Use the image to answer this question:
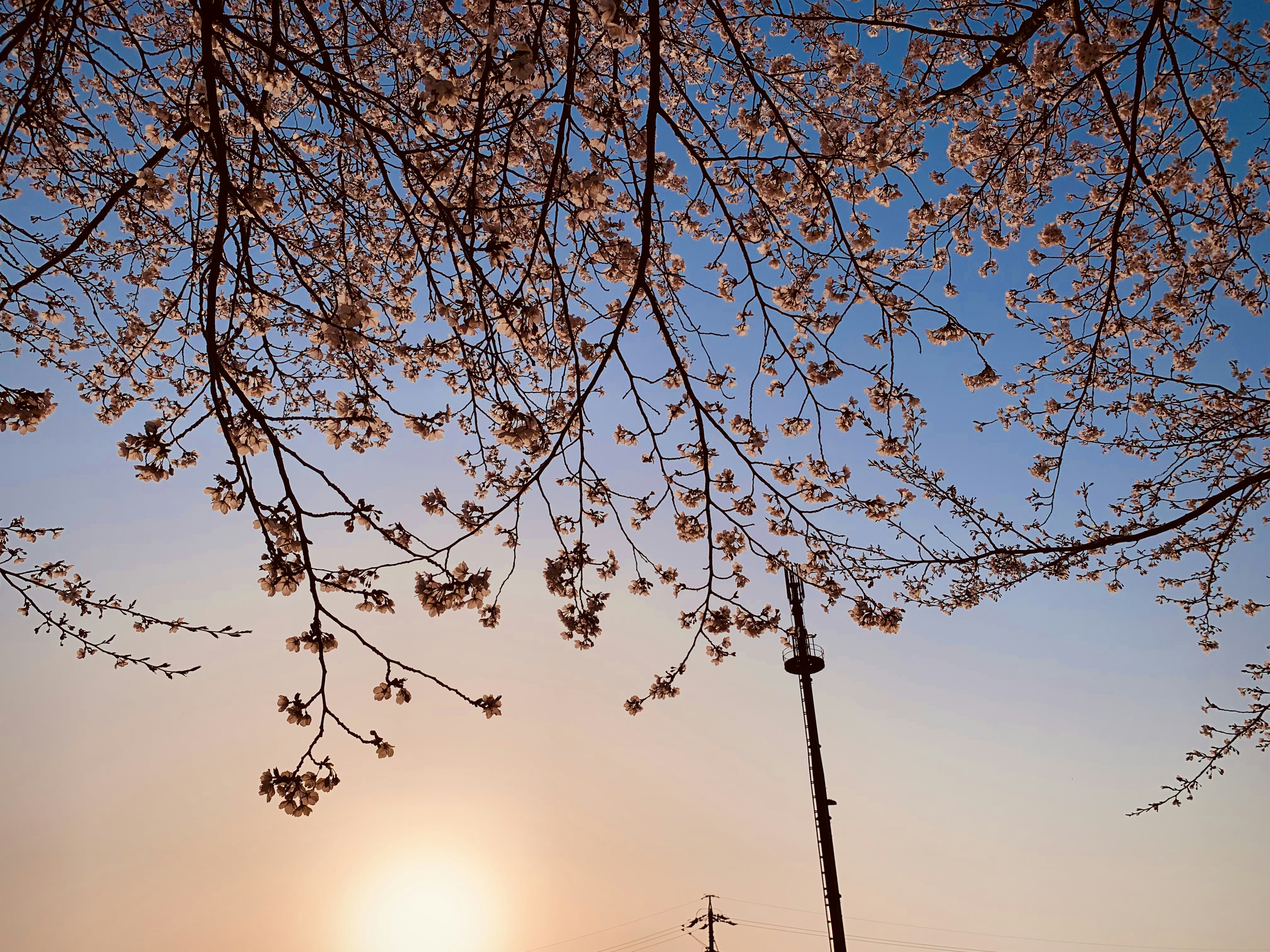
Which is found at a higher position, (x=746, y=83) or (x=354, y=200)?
(x=354, y=200)

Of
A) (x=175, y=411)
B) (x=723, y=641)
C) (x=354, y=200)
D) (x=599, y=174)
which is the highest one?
(x=354, y=200)

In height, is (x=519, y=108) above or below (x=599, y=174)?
above

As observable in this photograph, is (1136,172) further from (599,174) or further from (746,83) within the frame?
(599,174)

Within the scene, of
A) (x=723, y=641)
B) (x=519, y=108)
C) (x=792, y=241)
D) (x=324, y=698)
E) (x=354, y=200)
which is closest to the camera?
(x=324, y=698)

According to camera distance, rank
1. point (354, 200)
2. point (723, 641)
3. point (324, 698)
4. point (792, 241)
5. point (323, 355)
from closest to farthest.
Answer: point (324, 698) < point (792, 241) < point (723, 641) < point (323, 355) < point (354, 200)

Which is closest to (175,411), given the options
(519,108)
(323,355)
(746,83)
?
(323,355)

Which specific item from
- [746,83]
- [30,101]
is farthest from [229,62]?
[746,83]

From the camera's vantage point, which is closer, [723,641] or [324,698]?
[324,698]

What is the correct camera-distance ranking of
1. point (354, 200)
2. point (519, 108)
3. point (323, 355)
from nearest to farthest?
point (519, 108) → point (323, 355) → point (354, 200)

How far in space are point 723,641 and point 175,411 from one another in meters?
3.37

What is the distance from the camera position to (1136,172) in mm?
3484

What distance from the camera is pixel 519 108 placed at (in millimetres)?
2818

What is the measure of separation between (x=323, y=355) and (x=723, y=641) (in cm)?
328

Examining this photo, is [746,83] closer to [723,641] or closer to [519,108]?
[519,108]
